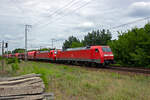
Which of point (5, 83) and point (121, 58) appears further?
point (121, 58)

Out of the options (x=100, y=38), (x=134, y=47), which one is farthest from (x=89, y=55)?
(x=100, y=38)

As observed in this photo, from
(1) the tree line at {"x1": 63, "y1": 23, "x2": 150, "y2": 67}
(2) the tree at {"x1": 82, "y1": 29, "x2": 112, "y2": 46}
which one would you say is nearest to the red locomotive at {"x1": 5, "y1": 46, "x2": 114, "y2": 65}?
(1) the tree line at {"x1": 63, "y1": 23, "x2": 150, "y2": 67}

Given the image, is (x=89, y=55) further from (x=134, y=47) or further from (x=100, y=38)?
(x=100, y=38)

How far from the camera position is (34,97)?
19.9 feet

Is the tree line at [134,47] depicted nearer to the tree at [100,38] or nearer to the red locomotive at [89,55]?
the red locomotive at [89,55]

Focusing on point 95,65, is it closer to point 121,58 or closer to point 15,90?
point 121,58

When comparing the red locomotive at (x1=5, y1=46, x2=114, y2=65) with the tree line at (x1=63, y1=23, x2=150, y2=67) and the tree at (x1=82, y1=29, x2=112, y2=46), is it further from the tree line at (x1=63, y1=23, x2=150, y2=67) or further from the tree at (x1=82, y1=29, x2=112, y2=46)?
the tree at (x1=82, y1=29, x2=112, y2=46)

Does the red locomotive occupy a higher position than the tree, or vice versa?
the tree

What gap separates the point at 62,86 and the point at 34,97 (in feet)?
12.4

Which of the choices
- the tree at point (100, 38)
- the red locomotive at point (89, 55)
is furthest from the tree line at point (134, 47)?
the tree at point (100, 38)

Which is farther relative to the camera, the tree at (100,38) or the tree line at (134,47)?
the tree at (100,38)

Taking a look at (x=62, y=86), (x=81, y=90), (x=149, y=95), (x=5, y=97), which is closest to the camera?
(x=5, y=97)

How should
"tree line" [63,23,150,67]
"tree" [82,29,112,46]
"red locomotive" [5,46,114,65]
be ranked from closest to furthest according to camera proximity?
"red locomotive" [5,46,114,65] < "tree line" [63,23,150,67] < "tree" [82,29,112,46]

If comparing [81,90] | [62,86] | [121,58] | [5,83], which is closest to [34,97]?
[5,83]
